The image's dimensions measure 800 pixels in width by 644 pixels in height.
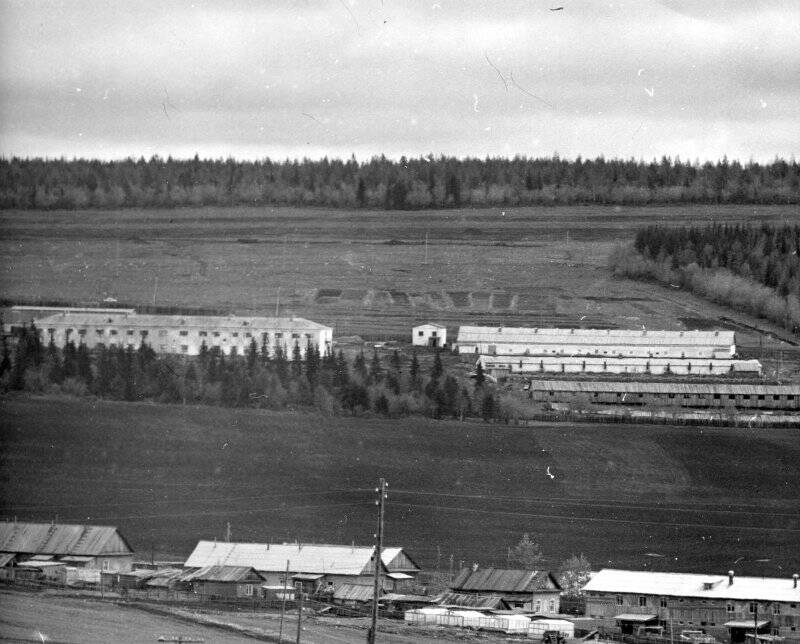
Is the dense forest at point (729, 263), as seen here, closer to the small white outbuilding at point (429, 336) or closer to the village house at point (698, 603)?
the small white outbuilding at point (429, 336)

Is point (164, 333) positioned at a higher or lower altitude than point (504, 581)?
higher

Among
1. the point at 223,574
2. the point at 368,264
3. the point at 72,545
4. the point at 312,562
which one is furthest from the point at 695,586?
the point at 368,264

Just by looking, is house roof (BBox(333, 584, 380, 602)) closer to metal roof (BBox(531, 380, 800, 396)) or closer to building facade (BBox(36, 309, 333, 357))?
metal roof (BBox(531, 380, 800, 396))

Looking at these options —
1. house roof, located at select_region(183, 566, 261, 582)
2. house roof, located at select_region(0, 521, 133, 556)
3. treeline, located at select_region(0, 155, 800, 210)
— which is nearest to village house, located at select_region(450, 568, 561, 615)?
house roof, located at select_region(183, 566, 261, 582)

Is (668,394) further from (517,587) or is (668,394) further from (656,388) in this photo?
(517,587)

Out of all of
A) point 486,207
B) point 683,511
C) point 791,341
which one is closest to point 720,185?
point 486,207

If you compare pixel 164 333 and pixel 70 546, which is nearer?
pixel 70 546
